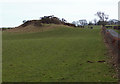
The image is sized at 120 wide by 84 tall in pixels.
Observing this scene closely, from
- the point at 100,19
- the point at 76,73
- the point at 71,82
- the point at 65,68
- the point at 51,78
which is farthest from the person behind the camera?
the point at 100,19

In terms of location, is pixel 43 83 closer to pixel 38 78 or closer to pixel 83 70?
pixel 38 78

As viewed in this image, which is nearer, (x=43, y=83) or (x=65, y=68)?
(x=43, y=83)

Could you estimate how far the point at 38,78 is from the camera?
787 cm

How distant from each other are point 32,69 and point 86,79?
10.1ft

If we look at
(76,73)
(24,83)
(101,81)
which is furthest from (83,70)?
(24,83)

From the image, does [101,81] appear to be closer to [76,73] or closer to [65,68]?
[76,73]

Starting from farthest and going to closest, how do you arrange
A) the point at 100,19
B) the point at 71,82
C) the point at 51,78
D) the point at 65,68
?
the point at 100,19
the point at 65,68
the point at 51,78
the point at 71,82

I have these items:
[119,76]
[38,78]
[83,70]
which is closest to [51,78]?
[38,78]

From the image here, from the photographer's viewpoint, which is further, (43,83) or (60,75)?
(60,75)

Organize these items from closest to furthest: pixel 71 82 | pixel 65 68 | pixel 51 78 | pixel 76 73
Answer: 1. pixel 71 82
2. pixel 51 78
3. pixel 76 73
4. pixel 65 68

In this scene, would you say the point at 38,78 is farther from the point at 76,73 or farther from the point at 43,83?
the point at 76,73

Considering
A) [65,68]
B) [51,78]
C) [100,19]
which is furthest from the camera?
[100,19]

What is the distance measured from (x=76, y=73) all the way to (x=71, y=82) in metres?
1.39

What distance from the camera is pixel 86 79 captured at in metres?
7.43
